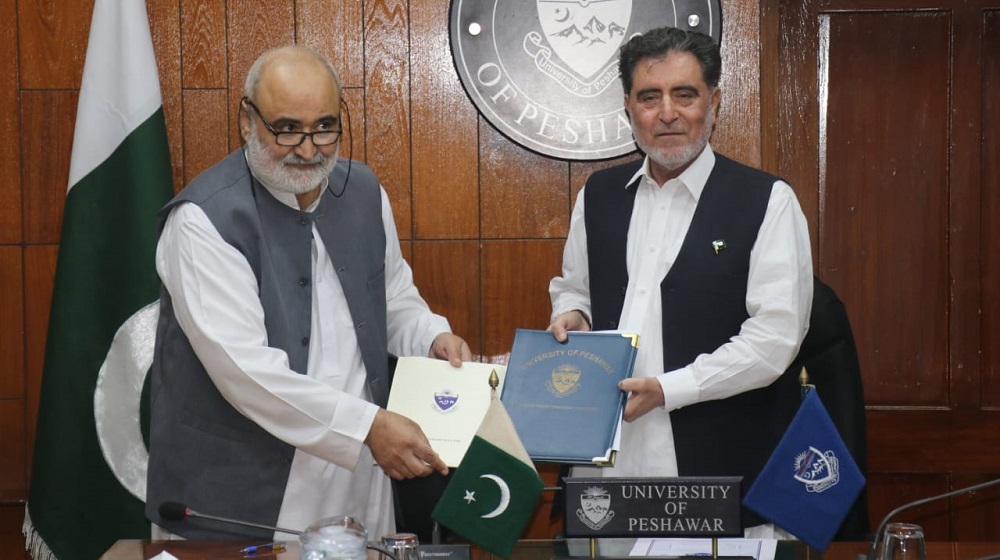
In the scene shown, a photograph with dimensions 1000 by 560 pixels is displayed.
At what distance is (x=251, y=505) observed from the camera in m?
2.38

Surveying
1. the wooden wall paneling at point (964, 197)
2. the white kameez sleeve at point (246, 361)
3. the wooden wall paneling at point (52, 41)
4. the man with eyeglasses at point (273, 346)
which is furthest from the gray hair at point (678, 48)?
the wooden wall paneling at point (52, 41)

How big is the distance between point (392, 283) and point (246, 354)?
2.04 feet

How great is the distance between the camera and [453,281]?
3.48m

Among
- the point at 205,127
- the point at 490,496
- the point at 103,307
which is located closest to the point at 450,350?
the point at 490,496

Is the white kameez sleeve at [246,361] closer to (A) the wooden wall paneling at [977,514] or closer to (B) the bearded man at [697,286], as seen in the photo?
(B) the bearded man at [697,286]

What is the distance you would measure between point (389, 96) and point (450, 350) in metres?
1.16

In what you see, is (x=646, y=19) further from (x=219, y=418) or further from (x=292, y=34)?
(x=219, y=418)

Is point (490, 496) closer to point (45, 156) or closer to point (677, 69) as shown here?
point (677, 69)

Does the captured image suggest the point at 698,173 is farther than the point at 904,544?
Yes

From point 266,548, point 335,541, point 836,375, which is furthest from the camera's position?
point 836,375

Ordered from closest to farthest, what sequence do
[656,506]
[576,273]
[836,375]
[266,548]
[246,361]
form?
1. [656,506]
2. [266,548]
3. [246,361]
4. [836,375]
5. [576,273]

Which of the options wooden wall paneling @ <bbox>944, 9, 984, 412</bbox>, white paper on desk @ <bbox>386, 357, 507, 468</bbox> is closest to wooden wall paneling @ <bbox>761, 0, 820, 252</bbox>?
wooden wall paneling @ <bbox>944, 9, 984, 412</bbox>

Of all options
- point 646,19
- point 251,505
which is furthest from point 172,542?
point 646,19

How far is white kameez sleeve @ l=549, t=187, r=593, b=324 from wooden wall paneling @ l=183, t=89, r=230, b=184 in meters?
1.26
